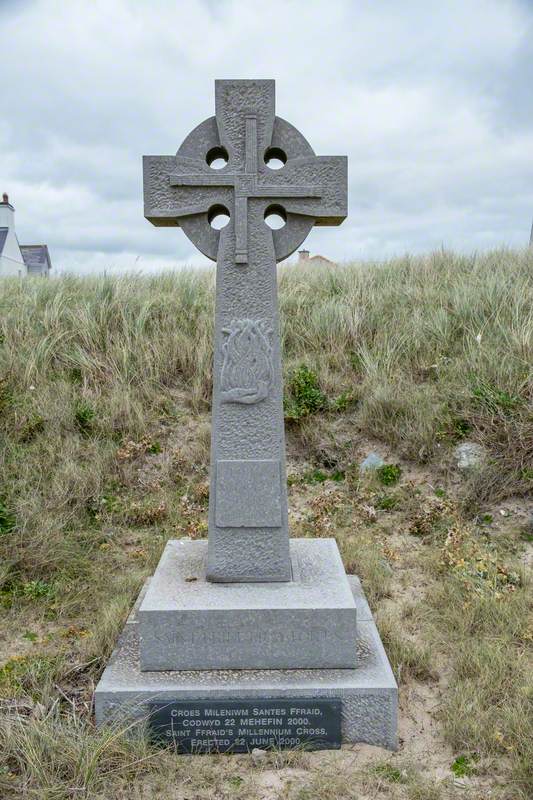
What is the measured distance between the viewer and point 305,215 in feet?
10.8

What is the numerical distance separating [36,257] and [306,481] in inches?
897

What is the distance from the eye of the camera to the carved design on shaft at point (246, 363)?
327 cm

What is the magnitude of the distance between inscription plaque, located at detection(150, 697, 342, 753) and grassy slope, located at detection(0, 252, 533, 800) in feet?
0.31

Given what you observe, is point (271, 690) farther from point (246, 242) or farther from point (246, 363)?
point (246, 242)

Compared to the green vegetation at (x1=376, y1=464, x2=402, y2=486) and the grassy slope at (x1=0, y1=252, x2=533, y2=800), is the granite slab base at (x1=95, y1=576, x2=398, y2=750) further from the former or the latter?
the green vegetation at (x1=376, y1=464, x2=402, y2=486)

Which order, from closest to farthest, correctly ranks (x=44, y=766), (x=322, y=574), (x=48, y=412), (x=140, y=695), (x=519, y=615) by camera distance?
1. (x=44, y=766)
2. (x=140, y=695)
3. (x=322, y=574)
4. (x=519, y=615)
5. (x=48, y=412)

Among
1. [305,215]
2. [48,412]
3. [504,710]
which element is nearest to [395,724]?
[504,710]

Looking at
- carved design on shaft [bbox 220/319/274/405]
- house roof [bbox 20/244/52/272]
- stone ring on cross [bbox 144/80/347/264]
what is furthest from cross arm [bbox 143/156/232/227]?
house roof [bbox 20/244/52/272]

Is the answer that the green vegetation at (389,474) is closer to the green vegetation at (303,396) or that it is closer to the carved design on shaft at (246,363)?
the green vegetation at (303,396)

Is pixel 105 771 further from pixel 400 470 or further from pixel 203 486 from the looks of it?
pixel 400 470

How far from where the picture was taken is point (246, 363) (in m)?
3.28

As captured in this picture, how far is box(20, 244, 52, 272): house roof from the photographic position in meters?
24.7

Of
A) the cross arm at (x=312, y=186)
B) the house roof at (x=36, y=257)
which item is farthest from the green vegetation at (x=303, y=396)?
the house roof at (x=36, y=257)

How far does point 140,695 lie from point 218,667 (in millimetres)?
397
